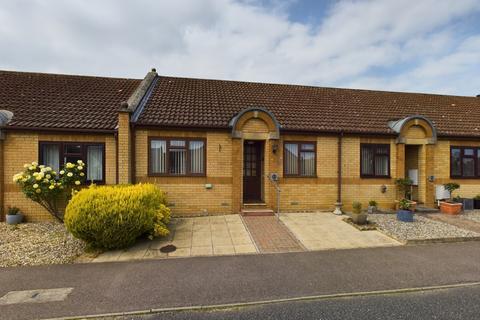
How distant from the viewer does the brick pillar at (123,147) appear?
8328mm

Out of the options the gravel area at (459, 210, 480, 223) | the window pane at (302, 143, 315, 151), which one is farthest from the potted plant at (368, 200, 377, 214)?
the window pane at (302, 143, 315, 151)

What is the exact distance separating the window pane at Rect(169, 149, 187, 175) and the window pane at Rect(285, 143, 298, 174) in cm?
400

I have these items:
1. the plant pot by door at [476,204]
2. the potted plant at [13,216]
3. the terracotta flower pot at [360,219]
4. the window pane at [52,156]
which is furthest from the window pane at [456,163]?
the potted plant at [13,216]

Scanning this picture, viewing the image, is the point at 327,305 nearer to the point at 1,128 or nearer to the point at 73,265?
the point at 73,265

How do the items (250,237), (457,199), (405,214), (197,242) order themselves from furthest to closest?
(457,199), (405,214), (250,237), (197,242)

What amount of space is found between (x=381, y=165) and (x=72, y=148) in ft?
39.5

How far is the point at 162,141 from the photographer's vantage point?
9.06 meters

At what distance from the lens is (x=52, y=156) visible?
8.58 metres

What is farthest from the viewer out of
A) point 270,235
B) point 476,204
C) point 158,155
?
point 476,204

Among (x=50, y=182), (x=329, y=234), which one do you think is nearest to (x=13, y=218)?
(x=50, y=182)

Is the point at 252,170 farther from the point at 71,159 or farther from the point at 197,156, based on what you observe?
the point at 71,159

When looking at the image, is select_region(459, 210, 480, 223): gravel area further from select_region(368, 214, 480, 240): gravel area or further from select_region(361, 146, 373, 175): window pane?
select_region(361, 146, 373, 175): window pane

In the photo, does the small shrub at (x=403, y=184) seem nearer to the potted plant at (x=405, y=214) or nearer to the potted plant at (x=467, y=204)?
the potted plant at (x=405, y=214)

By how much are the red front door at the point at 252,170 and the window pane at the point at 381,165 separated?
4902mm
